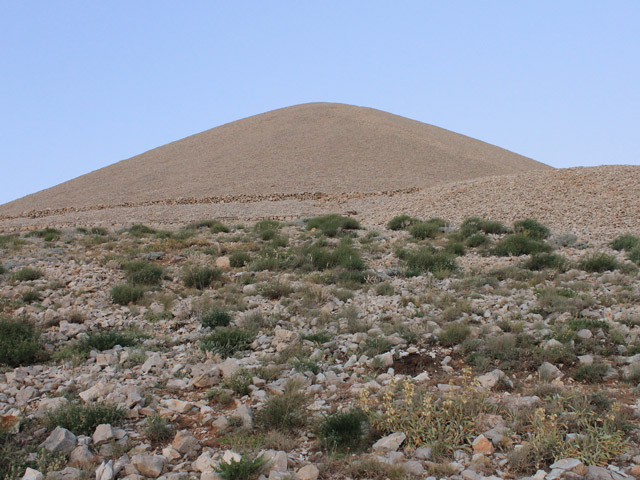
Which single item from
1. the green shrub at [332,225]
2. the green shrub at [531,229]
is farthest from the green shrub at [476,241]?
the green shrub at [332,225]

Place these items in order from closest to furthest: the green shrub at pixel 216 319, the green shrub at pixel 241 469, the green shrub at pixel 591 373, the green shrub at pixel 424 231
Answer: the green shrub at pixel 241 469 → the green shrub at pixel 591 373 → the green shrub at pixel 216 319 → the green shrub at pixel 424 231

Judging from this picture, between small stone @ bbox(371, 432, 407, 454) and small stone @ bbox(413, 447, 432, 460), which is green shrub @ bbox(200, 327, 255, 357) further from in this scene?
small stone @ bbox(413, 447, 432, 460)

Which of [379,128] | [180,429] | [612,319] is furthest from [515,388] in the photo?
[379,128]

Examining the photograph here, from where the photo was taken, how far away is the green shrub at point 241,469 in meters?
3.55

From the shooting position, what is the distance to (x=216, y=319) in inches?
268

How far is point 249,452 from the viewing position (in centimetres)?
382

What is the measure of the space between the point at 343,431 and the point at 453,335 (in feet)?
7.47

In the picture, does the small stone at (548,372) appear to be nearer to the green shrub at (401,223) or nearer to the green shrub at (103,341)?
the green shrub at (103,341)

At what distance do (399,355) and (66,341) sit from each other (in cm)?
371

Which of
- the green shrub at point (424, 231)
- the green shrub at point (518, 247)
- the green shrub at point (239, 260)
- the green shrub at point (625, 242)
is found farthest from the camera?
the green shrub at point (424, 231)

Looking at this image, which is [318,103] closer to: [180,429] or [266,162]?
[266,162]

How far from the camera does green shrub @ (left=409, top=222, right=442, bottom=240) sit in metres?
12.4

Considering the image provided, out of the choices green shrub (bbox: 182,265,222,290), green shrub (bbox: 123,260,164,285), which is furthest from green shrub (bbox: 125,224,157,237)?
green shrub (bbox: 182,265,222,290)

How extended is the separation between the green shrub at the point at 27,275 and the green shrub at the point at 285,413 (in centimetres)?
584
